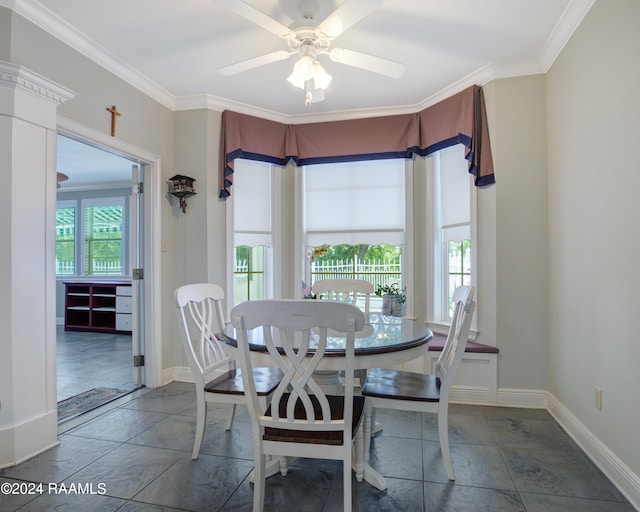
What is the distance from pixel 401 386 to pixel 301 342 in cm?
83

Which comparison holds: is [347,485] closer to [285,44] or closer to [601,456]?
[601,456]

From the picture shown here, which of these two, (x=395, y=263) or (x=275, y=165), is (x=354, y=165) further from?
(x=395, y=263)

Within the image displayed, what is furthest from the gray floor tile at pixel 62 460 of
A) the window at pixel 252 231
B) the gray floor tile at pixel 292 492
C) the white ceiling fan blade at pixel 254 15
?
the white ceiling fan blade at pixel 254 15

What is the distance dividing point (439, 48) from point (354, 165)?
53.3 inches

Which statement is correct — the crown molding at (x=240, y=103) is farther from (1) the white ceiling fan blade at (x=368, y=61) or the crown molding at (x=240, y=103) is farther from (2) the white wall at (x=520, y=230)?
(1) the white ceiling fan blade at (x=368, y=61)

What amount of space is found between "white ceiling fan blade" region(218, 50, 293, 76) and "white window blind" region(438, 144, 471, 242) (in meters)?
1.78

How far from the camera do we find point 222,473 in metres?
1.95

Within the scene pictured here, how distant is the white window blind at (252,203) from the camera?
12.0ft

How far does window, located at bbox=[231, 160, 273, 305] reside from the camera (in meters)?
3.67

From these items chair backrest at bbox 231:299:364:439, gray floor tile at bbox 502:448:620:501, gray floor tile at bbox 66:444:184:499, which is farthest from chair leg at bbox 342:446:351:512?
gray floor tile at bbox 66:444:184:499

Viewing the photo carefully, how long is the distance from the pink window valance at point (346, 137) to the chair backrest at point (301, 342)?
2161 millimetres

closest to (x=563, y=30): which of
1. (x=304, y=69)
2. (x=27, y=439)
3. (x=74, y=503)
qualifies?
(x=304, y=69)

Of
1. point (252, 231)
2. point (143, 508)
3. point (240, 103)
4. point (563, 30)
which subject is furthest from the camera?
point (252, 231)

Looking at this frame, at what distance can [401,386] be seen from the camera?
2.03 meters
